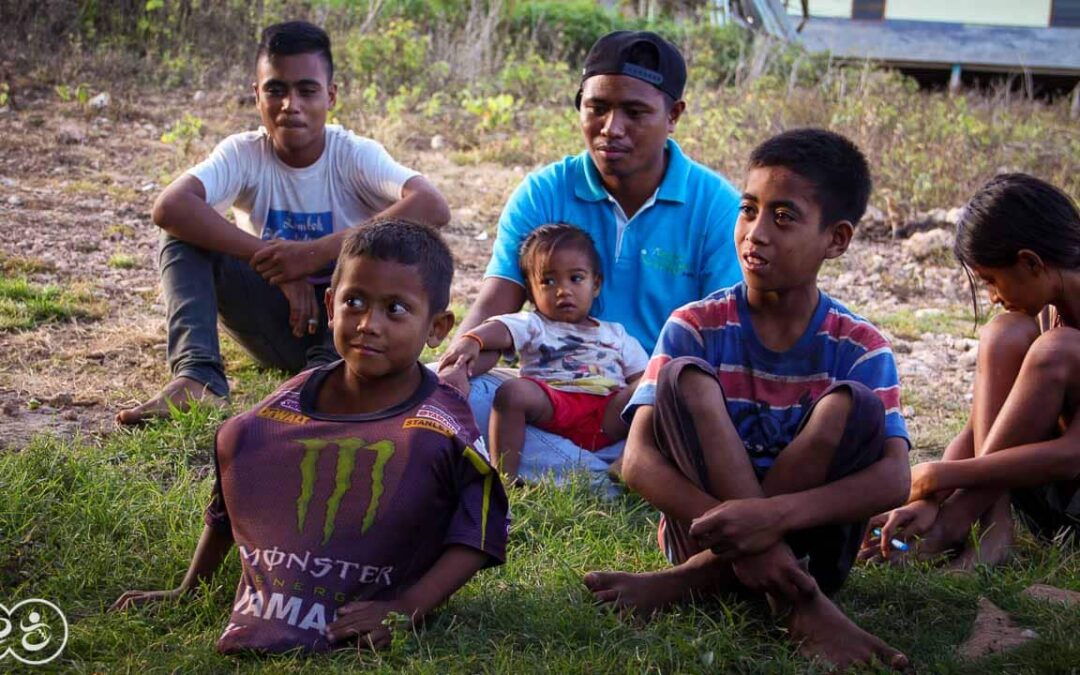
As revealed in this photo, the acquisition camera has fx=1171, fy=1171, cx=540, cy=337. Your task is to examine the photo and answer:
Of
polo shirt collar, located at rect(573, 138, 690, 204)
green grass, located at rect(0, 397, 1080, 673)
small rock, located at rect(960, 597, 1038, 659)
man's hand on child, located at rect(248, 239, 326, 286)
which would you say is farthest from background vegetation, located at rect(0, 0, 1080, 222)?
small rock, located at rect(960, 597, 1038, 659)

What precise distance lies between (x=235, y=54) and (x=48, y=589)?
28.1ft

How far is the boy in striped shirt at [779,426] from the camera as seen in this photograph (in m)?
2.60

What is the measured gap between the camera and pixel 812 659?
8.38 ft

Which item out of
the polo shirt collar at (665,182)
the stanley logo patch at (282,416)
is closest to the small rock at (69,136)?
the polo shirt collar at (665,182)

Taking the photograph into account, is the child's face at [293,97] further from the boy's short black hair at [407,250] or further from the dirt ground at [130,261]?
Answer: the boy's short black hair at [407,250]

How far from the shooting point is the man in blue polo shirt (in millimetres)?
3893

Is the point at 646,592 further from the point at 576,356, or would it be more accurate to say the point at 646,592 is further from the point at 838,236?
the point at 576,356

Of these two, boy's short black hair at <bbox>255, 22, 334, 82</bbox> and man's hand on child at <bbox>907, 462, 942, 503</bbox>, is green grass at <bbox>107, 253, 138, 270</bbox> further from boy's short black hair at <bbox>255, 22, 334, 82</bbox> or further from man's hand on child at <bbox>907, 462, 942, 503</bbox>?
man's hand on child at <bbox>907, 462, 942, 503</bbox>

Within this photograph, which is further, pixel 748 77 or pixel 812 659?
pixel 748 77

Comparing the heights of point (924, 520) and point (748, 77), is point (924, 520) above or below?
below

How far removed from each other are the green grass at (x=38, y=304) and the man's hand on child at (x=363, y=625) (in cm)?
308

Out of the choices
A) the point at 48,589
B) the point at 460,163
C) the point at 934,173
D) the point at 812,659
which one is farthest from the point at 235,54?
the point at 812,659

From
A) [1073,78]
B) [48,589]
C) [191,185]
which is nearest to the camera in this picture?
[48,589]

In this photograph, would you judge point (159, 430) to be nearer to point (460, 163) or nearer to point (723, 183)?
point (723, 183)
